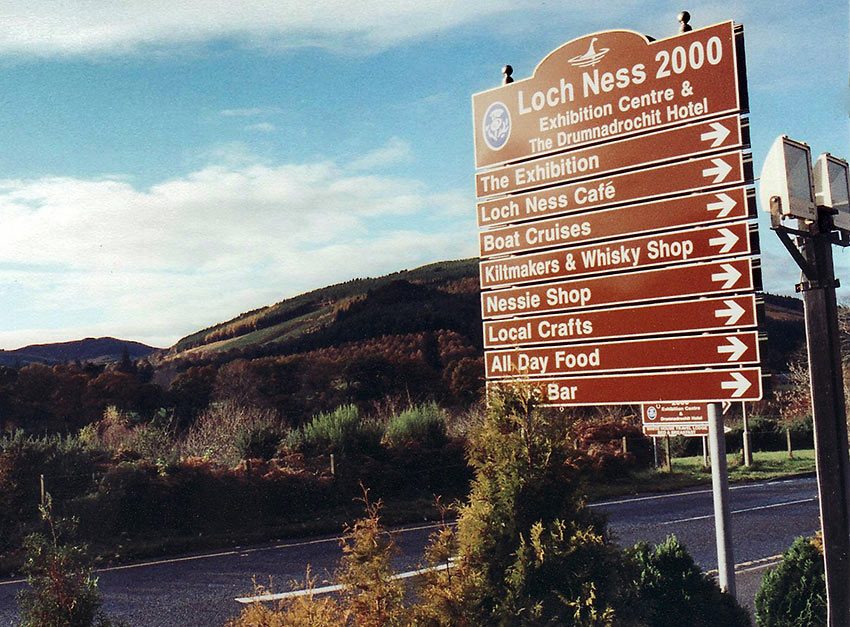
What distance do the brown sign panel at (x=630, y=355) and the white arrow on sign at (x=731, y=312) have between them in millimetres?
85

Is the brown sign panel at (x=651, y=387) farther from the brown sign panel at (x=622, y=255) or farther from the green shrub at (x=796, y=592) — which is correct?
the green shrub at (x=796, y=592)

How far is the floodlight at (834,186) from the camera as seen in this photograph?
4.27 m

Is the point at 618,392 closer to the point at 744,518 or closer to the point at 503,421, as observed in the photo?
the point at 503,421

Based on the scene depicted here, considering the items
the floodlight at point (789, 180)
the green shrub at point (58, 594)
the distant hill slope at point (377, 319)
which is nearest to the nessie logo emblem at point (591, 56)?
the floodlight at point (789, 180)

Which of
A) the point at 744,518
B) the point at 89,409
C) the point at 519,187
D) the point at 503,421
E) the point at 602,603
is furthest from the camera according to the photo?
the point at 89,409

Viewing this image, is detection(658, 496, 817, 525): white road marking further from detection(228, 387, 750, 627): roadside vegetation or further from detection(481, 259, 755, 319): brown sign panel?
detection(228, 387, 750, 627): roadside vegetation

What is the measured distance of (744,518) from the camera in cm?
1538

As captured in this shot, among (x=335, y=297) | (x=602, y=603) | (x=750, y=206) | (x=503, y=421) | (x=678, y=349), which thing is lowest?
(x=602, y=603)

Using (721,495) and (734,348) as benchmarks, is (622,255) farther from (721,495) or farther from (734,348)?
(721,495)

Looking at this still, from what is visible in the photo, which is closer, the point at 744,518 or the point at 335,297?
the point at 744,518

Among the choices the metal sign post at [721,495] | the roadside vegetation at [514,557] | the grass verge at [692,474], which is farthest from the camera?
the grass verge at [692,474]

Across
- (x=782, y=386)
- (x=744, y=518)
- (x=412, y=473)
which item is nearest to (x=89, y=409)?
(x=412, y=473)

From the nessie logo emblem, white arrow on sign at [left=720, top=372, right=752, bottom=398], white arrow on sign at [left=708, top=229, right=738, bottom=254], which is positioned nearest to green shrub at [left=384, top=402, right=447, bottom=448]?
the nessie logo emblem

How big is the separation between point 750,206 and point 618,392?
148 centimetres
